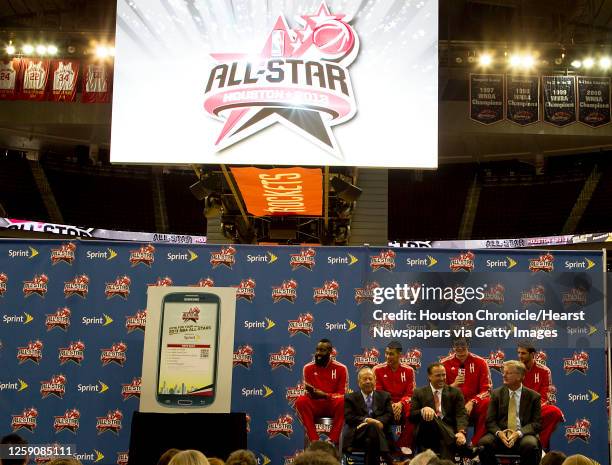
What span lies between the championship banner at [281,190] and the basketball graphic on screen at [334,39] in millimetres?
1568

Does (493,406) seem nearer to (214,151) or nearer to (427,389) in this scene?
(427,389)

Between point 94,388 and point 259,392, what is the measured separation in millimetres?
1699

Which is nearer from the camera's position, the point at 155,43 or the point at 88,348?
the point at 88,348

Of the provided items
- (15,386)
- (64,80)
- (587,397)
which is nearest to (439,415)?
(587,397)

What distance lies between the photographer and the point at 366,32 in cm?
972

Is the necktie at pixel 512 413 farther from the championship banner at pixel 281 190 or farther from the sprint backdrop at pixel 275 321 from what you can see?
the championship banner at pixel 281 190

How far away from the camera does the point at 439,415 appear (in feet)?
24.0

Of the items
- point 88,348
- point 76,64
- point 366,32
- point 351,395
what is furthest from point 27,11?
point 351,395

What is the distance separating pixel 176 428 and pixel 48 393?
80.3 inches

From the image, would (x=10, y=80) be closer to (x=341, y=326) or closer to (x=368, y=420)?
(x=341, y=326)

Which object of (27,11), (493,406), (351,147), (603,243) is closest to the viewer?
(493,406)

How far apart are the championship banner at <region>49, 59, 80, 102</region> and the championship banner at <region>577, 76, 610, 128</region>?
10.8 metres

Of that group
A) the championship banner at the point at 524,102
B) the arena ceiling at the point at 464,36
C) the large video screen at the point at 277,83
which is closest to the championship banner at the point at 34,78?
the arena ceiling at the point at 464,36

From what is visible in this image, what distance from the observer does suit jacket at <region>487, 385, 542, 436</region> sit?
Result: 7184mm
